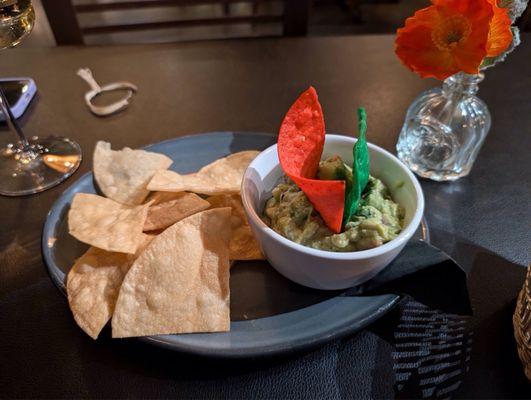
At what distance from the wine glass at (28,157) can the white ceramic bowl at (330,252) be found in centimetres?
60

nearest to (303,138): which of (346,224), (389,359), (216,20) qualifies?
(346,224)

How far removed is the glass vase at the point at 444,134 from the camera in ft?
3.53

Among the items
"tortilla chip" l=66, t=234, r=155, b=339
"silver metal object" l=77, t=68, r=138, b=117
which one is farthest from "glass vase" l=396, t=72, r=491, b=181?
"silver metal object" l=77, t=68, r=138, b=117

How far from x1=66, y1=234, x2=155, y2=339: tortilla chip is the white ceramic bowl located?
10.0 inches

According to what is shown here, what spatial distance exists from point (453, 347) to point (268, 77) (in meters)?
1.12

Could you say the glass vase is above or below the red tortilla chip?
below

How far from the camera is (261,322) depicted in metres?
0.78

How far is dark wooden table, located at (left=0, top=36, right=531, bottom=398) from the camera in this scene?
74 cm

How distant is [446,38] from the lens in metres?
0.79

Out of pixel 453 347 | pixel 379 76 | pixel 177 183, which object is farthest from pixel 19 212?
pixel 379 76

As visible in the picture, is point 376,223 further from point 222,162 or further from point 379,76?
point 379,76

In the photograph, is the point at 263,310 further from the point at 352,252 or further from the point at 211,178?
the point at 211,178

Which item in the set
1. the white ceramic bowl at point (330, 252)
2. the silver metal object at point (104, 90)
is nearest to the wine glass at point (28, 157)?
the silver metal object at point (104, 90)

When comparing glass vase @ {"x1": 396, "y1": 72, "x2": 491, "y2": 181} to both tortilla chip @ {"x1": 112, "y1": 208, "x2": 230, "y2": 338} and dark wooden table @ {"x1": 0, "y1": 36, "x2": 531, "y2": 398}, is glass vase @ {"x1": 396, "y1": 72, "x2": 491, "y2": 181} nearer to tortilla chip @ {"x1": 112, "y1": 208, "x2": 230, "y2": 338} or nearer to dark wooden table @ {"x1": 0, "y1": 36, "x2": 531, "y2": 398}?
dark wooden table @ {"x1": 0, "y1": 36, "x2": 531, "y2": 398}
